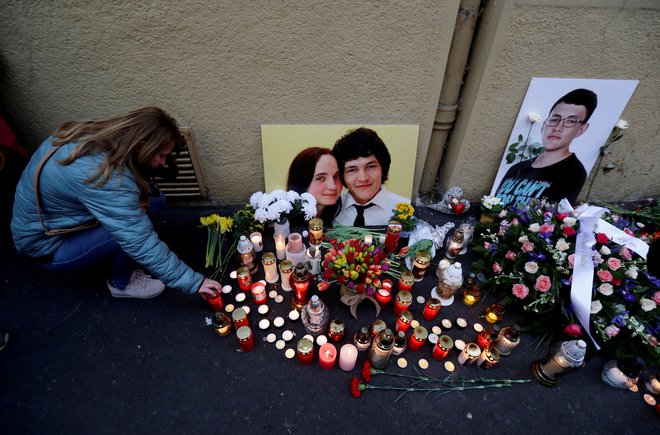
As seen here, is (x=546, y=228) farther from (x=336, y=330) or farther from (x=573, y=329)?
(x=336, y=330)

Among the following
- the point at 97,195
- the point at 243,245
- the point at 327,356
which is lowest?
the point at 327,356

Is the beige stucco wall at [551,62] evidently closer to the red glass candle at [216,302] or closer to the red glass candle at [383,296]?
the red glass candle at [383,296]

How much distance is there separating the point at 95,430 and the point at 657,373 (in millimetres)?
3411

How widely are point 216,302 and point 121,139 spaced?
45.7 inches

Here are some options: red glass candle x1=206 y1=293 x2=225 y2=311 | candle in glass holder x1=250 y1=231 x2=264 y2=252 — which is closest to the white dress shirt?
candle in glass holder x1=250 y1=231 x2=264 y2=252

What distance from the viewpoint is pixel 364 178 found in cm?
270

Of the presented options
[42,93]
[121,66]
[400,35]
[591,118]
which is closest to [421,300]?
[400,35]

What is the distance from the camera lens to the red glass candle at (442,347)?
1.80 meters

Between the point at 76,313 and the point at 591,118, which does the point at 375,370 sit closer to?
the point at 76,313

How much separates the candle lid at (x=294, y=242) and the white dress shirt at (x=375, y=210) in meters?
0.66

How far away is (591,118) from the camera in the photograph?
2.53 meters

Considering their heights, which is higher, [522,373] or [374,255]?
[374,255]

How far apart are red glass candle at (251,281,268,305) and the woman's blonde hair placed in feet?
3.23

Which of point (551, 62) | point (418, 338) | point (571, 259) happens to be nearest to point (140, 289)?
point (418, 338)
